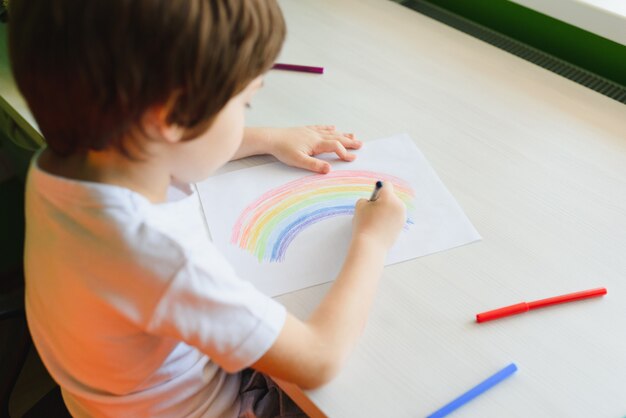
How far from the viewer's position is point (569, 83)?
0.97m

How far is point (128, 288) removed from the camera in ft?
1.70

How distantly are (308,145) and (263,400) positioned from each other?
35 cm

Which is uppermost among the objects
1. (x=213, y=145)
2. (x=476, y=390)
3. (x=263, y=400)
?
(x=213, y=145)

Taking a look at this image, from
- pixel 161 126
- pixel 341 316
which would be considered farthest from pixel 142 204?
pixel 341 316

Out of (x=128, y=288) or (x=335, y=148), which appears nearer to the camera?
(x=128, y=288)

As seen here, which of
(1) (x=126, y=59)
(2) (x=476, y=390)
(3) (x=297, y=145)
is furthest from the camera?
(3) (x=297, y=145)

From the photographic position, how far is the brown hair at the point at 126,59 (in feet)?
1.48

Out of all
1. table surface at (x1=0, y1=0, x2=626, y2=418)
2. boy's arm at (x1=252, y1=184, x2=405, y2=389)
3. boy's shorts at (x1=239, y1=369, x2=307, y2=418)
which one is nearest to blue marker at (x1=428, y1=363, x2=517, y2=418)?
table surface at (x1=0, y1=0, x2=626, y2=418)

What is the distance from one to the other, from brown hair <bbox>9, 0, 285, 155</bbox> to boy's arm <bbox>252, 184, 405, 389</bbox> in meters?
0.23

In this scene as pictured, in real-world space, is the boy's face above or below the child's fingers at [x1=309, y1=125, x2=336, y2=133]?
above

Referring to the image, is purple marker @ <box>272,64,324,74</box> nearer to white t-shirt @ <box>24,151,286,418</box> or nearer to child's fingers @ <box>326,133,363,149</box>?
child's fingers @ <box>326,133,363,149</box>

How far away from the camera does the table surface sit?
0.58 metres

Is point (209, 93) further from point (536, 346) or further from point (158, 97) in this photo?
point (536, 346)

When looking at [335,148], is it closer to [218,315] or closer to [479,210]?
[479,210]
